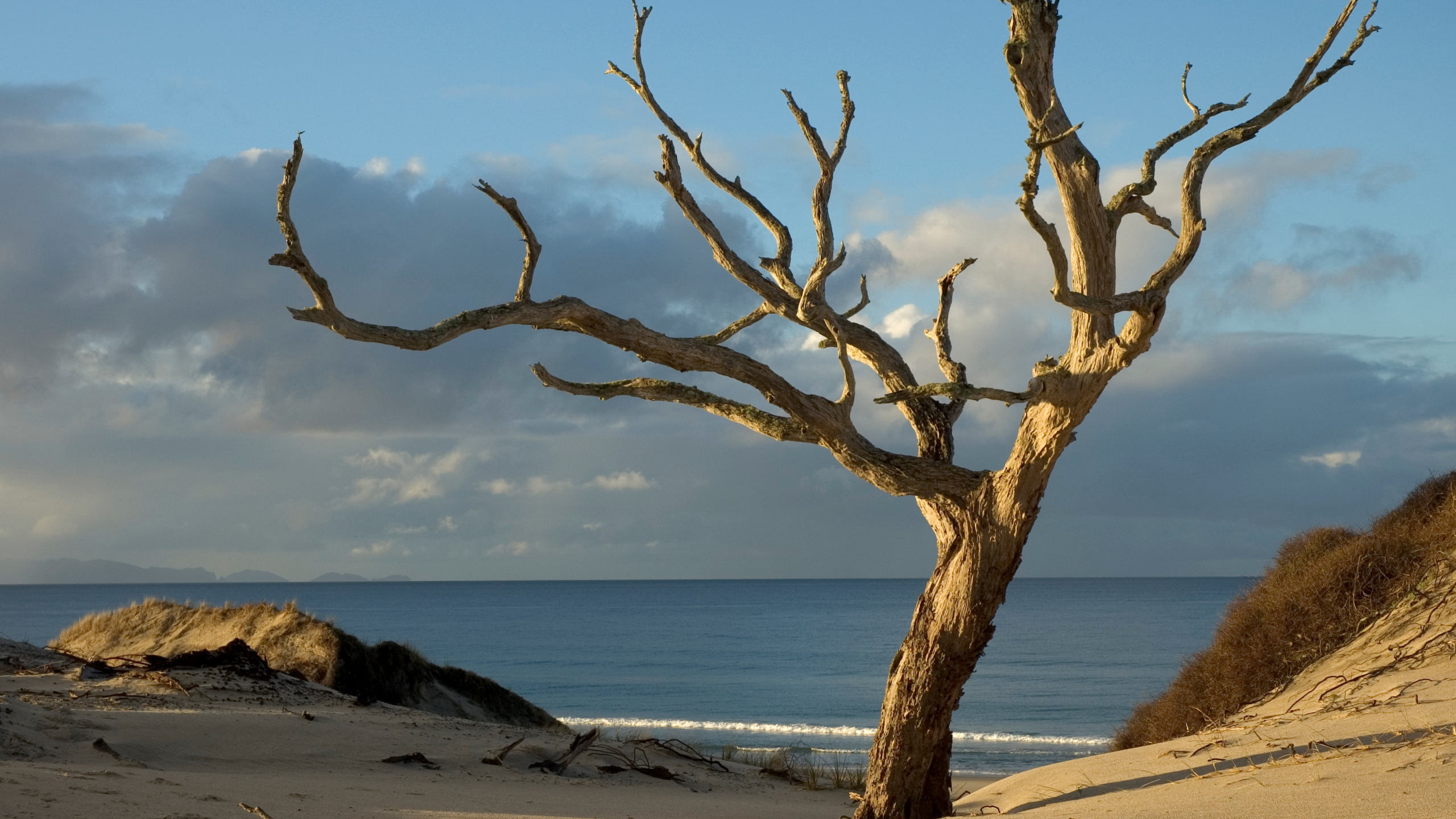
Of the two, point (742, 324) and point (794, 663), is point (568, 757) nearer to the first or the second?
point (742, 324)

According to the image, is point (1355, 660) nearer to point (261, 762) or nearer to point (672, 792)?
point (672, 792)

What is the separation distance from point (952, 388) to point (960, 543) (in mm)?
1244

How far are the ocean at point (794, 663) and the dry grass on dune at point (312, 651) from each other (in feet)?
5.21

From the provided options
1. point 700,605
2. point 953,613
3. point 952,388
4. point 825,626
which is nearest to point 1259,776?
point 953,613

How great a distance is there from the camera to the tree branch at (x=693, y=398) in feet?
24.4

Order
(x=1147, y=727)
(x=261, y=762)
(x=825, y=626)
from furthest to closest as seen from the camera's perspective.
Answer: (x=825, y=626), (x=1147, y=727), (x=261, y=762)

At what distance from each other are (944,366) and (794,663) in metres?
42.8

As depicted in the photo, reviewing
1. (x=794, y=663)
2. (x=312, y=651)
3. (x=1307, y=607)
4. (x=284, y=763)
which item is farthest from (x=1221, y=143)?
(x=794, y=663)

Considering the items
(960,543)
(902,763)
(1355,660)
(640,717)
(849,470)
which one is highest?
(849,470)

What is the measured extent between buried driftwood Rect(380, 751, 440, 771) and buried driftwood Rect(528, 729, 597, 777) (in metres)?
1.10

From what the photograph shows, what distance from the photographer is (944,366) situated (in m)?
8.02

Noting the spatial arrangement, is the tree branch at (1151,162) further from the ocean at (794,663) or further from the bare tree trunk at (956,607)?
the ocean at (794,663)

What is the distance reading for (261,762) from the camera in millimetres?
9664

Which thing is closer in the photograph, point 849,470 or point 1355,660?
point 849,470
